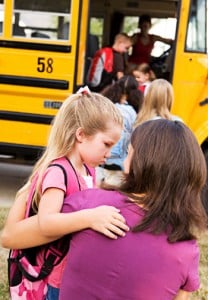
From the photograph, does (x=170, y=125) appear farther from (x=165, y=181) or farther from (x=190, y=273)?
(x=190, y=273)

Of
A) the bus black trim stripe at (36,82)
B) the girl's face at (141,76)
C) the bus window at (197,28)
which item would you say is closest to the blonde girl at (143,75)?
the girl's face at (141,76)

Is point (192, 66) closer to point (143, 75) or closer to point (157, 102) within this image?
point (143, 75)

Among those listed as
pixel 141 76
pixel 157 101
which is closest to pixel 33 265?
pixel 157 101

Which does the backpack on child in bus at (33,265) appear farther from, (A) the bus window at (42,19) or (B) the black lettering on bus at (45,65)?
(A) the bus window at (42,19)

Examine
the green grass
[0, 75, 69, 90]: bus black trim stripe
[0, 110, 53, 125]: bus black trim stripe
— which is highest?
[0, 75, 69, 90]: bus black trim stripe

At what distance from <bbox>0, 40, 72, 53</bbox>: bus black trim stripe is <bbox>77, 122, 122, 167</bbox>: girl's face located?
3888 mm

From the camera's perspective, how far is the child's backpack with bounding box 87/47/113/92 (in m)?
6.39

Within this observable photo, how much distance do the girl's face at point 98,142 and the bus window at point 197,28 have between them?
3.97m

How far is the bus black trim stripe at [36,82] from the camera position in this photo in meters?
5.79

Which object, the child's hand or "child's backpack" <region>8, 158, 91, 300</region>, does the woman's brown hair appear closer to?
the child's hand

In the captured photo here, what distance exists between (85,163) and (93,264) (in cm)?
52

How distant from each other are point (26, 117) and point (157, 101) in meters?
1.58

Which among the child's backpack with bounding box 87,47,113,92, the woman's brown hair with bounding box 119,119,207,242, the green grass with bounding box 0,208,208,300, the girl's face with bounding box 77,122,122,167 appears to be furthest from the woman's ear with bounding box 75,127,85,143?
the child's backpack with bounding box 87,47,113,92

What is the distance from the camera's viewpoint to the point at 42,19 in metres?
5.81
